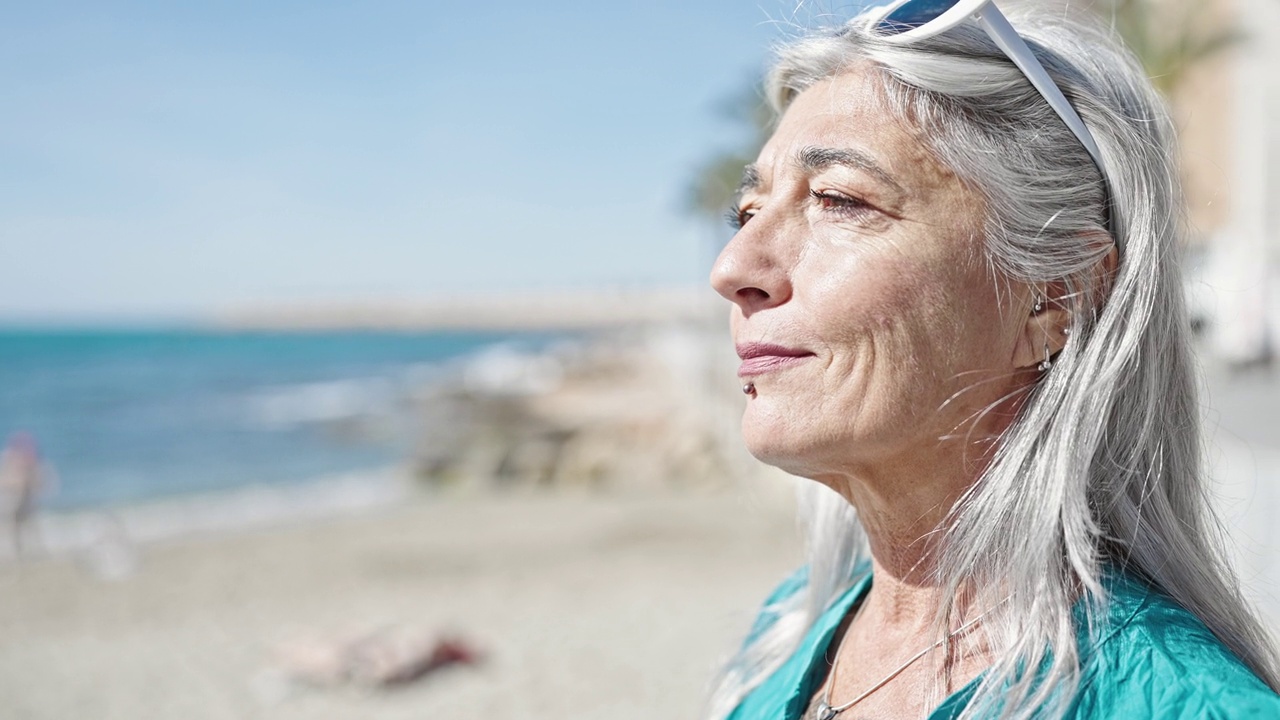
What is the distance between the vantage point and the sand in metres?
7.94

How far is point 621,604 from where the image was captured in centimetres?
1063

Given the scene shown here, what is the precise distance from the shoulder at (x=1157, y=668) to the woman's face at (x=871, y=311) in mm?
323

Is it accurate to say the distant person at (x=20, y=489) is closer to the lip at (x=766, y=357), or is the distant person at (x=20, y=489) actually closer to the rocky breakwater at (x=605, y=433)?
the rocky breakwater at (x=605, y=433)

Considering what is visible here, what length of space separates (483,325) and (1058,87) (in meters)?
150

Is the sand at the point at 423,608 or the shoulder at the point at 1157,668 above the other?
the shoulder at the point at 1157,668

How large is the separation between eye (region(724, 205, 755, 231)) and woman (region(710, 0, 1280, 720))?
18cm

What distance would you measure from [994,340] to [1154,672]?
50 centimetres

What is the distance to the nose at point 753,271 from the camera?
1506 mm

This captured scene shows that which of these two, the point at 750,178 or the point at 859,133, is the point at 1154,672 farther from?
the point at 750,178

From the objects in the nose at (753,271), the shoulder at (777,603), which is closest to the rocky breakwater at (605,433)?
the shoulder at (777,603)

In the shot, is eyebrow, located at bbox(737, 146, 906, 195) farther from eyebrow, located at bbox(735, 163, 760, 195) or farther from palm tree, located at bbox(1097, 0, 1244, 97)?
palm tree, located at bbox(1097, 0, 1244, 97)

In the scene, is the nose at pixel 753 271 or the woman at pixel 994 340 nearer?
the woman at pixel 994 340

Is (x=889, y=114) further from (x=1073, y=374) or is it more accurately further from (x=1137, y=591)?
(x=1137, y=591)

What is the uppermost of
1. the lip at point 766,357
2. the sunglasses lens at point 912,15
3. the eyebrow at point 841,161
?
the sunglasses lens at point 912,15
